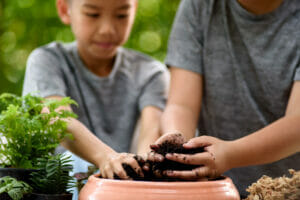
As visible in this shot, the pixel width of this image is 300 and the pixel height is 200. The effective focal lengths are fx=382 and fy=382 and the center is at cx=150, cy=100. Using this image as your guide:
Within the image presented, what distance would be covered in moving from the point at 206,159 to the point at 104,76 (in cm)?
118

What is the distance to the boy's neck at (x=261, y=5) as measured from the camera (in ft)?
5.12

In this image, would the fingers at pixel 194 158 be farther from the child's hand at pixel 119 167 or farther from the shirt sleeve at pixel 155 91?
the shirt sleeve at pixel 155 91

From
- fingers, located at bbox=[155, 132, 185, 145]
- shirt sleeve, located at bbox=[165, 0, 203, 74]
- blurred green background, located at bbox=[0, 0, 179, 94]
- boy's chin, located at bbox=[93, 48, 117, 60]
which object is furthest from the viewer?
blurred green background, located at bbox=[0, 0, 179, 94]

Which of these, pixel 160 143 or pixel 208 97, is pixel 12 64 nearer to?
pixel 208 97

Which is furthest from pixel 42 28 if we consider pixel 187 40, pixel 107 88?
pixel 187 40

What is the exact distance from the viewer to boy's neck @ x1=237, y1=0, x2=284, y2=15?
1562 millimetres

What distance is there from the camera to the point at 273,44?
158 cm

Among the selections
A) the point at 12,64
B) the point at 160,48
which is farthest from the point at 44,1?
the point at 160,48

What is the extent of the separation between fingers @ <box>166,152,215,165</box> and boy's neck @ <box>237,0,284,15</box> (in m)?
0.83

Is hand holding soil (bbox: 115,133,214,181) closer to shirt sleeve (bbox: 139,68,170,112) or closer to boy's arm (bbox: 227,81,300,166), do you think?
boy's arm (bbox: 227,81,300,166)

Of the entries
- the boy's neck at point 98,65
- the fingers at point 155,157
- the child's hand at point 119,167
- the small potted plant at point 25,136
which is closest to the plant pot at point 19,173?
the small potted plant at point 25,136

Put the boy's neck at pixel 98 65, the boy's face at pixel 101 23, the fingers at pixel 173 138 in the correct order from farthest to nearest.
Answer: the boy's neck at pixel 98 65, the boy's face at pixel 101 23, the fingers at pixel 173 138

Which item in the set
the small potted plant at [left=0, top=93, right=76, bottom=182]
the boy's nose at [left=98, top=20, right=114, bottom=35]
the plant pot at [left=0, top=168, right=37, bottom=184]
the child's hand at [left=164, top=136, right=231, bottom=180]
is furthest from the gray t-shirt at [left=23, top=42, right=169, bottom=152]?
the child's hand at [left=164, top=136, right=231, bottom=180]

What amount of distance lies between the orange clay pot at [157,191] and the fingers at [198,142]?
0.13 m
